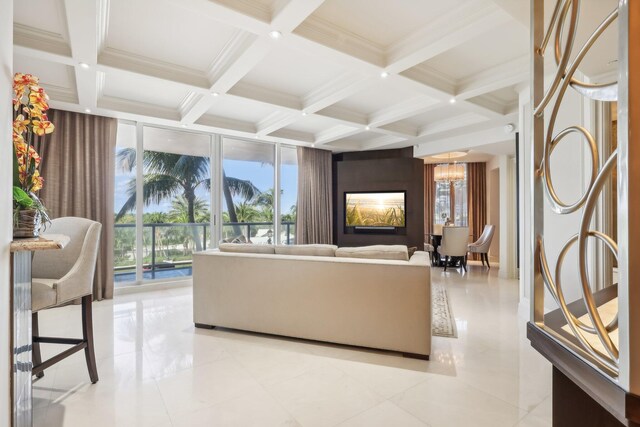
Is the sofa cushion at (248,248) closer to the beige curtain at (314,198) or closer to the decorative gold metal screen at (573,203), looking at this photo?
the decorative gold metal screen at (573,203)

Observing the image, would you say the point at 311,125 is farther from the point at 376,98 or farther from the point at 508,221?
the point at 508,221

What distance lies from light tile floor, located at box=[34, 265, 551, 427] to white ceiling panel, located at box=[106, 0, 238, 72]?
8.16ft

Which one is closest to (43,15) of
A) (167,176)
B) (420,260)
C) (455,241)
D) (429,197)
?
(167,176)

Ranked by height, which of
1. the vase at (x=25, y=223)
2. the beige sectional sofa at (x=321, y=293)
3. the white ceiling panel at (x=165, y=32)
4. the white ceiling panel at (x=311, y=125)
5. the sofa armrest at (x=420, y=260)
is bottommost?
the beige sectional sofa at (x=321, y=293)

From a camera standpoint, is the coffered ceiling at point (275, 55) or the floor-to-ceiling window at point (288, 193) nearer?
the coffered ceiling at point (275, 55)

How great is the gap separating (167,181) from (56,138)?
145 centimetres

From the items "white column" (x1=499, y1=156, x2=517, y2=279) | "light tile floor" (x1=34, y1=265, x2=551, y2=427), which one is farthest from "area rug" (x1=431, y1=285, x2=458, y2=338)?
"white column" (x1=499, y1=156, x2=517, y2=279)

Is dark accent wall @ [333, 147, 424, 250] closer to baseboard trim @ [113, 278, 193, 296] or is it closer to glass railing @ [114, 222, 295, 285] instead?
glass railing @ [114, 222, 295, 285]

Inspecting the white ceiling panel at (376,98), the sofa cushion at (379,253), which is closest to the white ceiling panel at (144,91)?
the white ceiling panel at (376,98)

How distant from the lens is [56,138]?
159 inches

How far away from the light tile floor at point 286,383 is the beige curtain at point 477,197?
5172mm

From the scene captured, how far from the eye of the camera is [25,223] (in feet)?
4.57

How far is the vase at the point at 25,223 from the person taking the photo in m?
1.37

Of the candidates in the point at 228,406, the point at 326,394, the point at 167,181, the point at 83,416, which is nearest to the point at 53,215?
the point at 167,181
